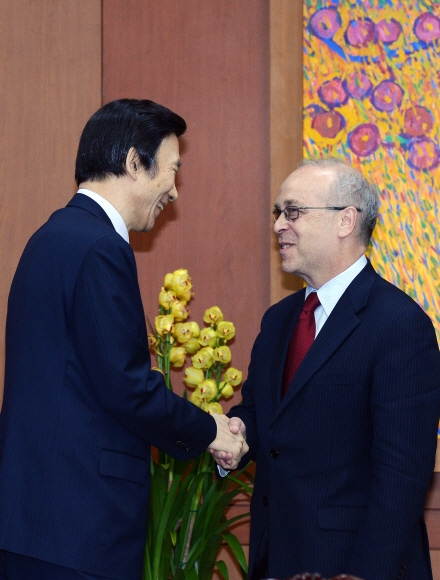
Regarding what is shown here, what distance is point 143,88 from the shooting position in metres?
3.27

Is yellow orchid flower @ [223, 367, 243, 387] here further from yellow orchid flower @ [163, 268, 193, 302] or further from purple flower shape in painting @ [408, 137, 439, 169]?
purple flower shape in painting @ [408, 137, 439, 169]

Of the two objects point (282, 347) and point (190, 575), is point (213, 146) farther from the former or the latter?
point (190, 575)

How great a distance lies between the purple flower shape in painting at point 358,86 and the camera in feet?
10.4

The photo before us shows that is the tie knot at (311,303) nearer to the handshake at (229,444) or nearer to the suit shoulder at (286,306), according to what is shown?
the suit shoulder at (286,306)

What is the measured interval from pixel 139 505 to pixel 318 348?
63 cm

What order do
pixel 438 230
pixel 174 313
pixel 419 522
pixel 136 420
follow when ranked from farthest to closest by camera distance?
pixel 438 230
pixel 174 313
pixel 419 522
pixel 136 420

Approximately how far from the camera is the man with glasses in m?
1.87

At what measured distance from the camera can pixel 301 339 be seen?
2203mm

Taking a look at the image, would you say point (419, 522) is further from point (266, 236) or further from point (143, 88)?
point (143, 88)

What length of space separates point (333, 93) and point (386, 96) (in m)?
0.23

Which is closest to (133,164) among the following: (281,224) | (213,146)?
(281,224)

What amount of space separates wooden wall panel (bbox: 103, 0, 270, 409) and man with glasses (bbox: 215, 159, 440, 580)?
0.96 m

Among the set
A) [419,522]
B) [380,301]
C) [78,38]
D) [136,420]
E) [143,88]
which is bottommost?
[419,522]

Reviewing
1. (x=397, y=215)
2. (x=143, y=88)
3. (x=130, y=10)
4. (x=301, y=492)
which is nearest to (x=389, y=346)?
(x=301, y=492)
